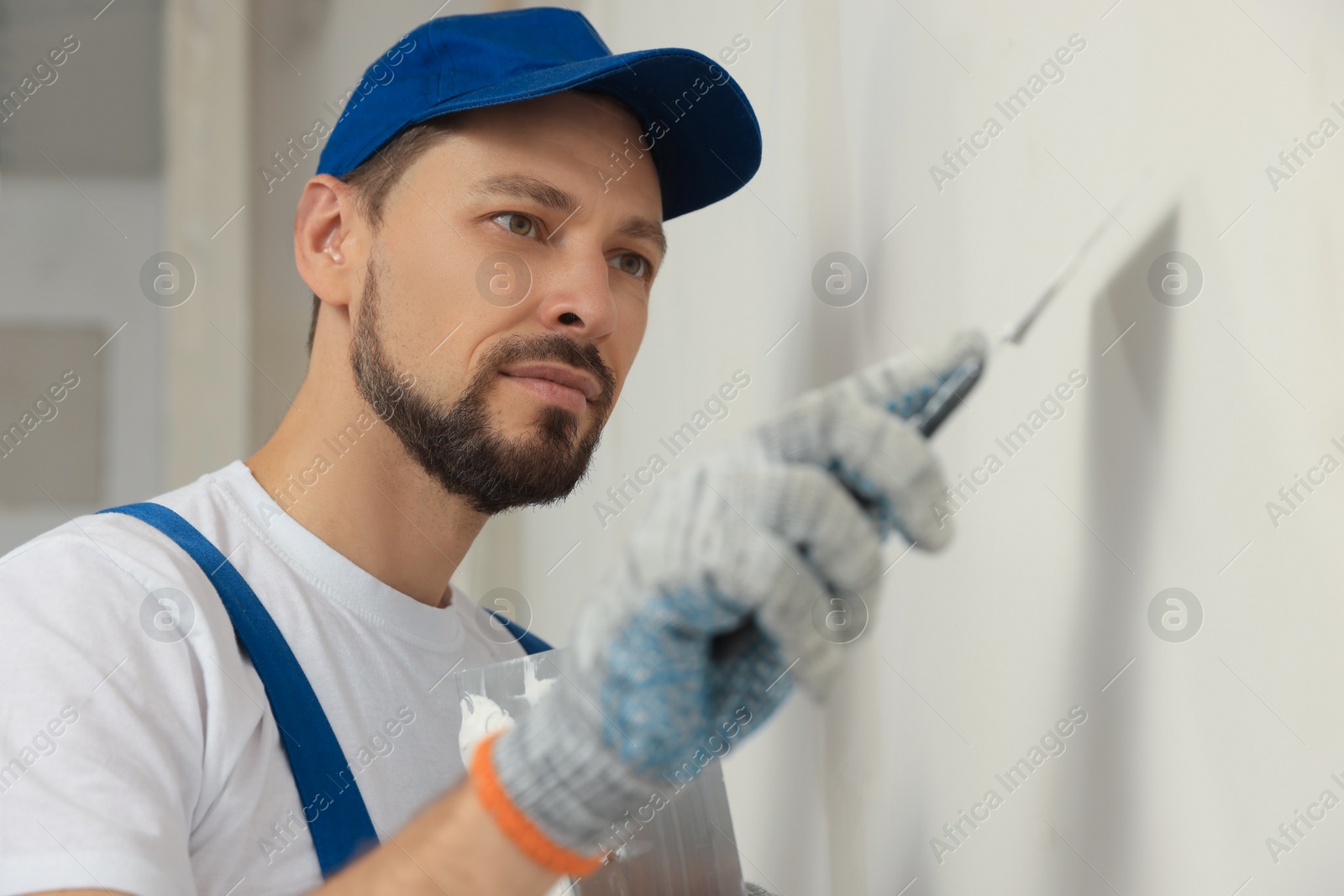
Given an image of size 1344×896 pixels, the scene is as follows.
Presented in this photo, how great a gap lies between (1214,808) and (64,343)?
2190mm

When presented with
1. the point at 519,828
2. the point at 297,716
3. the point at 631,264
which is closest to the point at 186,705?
the point at 297,716

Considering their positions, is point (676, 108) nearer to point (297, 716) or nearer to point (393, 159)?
point (393, 159)

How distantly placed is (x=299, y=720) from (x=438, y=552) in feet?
0.79

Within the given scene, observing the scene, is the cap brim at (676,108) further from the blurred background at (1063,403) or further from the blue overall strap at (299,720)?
the blue overall strap at (299,720)

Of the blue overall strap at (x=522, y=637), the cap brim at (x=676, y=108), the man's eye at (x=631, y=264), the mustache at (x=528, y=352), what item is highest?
the cap brim at (x=676, y=108)

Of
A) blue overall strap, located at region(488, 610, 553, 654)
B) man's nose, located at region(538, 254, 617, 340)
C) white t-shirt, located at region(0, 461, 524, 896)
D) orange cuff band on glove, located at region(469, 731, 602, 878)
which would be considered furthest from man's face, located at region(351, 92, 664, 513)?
orange cuff band on glove, located at region(469, 731, 602, 878)

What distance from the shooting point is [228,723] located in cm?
61

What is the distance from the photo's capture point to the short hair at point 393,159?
818mm

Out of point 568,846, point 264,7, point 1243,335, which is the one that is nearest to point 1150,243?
point 1243,335

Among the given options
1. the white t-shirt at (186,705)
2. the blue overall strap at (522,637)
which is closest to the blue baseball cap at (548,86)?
the white t-shirt at (186,705)

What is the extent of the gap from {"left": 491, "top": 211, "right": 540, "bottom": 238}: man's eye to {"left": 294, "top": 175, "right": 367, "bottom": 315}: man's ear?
15cm

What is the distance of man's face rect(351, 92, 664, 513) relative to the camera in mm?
777

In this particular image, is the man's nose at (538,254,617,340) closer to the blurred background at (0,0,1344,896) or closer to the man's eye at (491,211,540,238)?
the man's eye at (491,211,540,238)

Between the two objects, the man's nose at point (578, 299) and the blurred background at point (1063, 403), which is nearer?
the blurred background at point (1063, 403)
